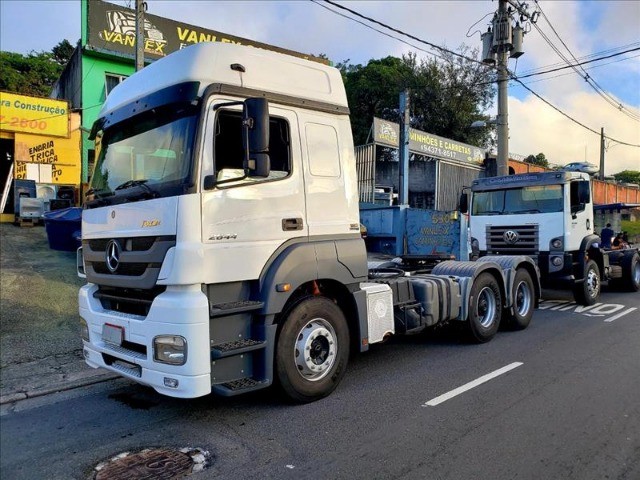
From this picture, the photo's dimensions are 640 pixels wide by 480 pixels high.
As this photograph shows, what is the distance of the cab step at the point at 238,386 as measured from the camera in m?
3.90

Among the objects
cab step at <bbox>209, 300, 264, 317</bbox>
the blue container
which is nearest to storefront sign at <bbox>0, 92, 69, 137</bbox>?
the blue container

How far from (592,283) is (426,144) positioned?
12567 mm

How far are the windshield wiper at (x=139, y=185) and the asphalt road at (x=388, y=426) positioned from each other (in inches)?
77.9

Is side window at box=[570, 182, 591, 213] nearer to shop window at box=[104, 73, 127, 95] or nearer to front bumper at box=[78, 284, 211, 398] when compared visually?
front bumper at box=[78, 284, 211, 398]

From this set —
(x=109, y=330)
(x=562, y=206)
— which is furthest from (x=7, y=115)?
(x=562, y=206)

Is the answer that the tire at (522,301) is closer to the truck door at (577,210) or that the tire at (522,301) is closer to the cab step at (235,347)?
the truck door at (577,210)

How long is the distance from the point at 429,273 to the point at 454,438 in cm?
360

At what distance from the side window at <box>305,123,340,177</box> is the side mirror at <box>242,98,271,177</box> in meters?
0.92

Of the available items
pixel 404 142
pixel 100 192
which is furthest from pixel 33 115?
pixel 100 192

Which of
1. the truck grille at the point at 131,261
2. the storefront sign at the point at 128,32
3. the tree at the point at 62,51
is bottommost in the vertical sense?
the truck grille at the point at 131,261

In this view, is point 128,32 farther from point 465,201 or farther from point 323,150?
point 323,150

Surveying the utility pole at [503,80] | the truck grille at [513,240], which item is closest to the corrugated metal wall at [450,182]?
the utility pole at [503,80]

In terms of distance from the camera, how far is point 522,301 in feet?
26.1

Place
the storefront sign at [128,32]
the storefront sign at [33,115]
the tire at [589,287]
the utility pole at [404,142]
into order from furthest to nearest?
1. the utility pole at [404,142]
2. the storefront sign at [128,32]
3. the storefront sign at [33,115]
4. the tire at [589,287]
